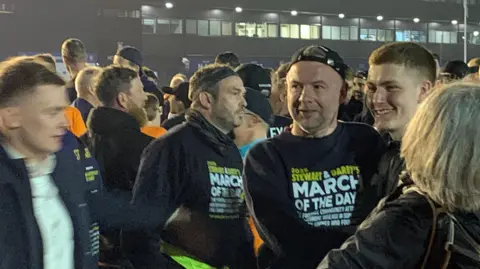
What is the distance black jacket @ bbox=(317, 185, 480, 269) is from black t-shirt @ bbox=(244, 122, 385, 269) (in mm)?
830

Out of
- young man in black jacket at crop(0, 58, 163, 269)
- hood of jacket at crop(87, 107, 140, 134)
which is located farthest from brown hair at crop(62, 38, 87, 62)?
young man in black jacket at crop(0, 58, 163, 269)

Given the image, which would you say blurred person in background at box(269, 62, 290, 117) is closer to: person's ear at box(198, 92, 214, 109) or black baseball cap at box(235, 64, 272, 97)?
black baseball cap at box(235, 64, 272, 97)

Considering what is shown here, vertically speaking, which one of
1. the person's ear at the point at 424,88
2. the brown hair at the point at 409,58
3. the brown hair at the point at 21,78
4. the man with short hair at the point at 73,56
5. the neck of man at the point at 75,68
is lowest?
the person's ear at the point at 424,88

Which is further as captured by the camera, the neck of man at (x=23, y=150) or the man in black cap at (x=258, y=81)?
the man in black cap at (x=258, y=81)

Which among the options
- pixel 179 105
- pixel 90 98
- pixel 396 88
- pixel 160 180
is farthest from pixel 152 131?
pixel 396 88

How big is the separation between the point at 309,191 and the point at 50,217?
1131 millimetres

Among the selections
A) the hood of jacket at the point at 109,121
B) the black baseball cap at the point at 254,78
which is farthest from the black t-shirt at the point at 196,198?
the black baseball cap at the point at 254,78

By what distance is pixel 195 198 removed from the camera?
3844mm

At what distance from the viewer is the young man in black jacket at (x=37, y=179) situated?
8.56 feet

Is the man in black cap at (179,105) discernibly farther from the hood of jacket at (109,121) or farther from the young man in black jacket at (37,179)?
the young man in black jacket at (37,179)

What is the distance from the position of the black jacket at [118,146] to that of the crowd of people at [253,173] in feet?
0.03

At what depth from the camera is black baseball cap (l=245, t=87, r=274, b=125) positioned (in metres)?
4.87

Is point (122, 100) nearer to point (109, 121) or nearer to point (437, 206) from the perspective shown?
point (109, 121)

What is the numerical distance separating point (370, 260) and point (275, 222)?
2.96 feet
